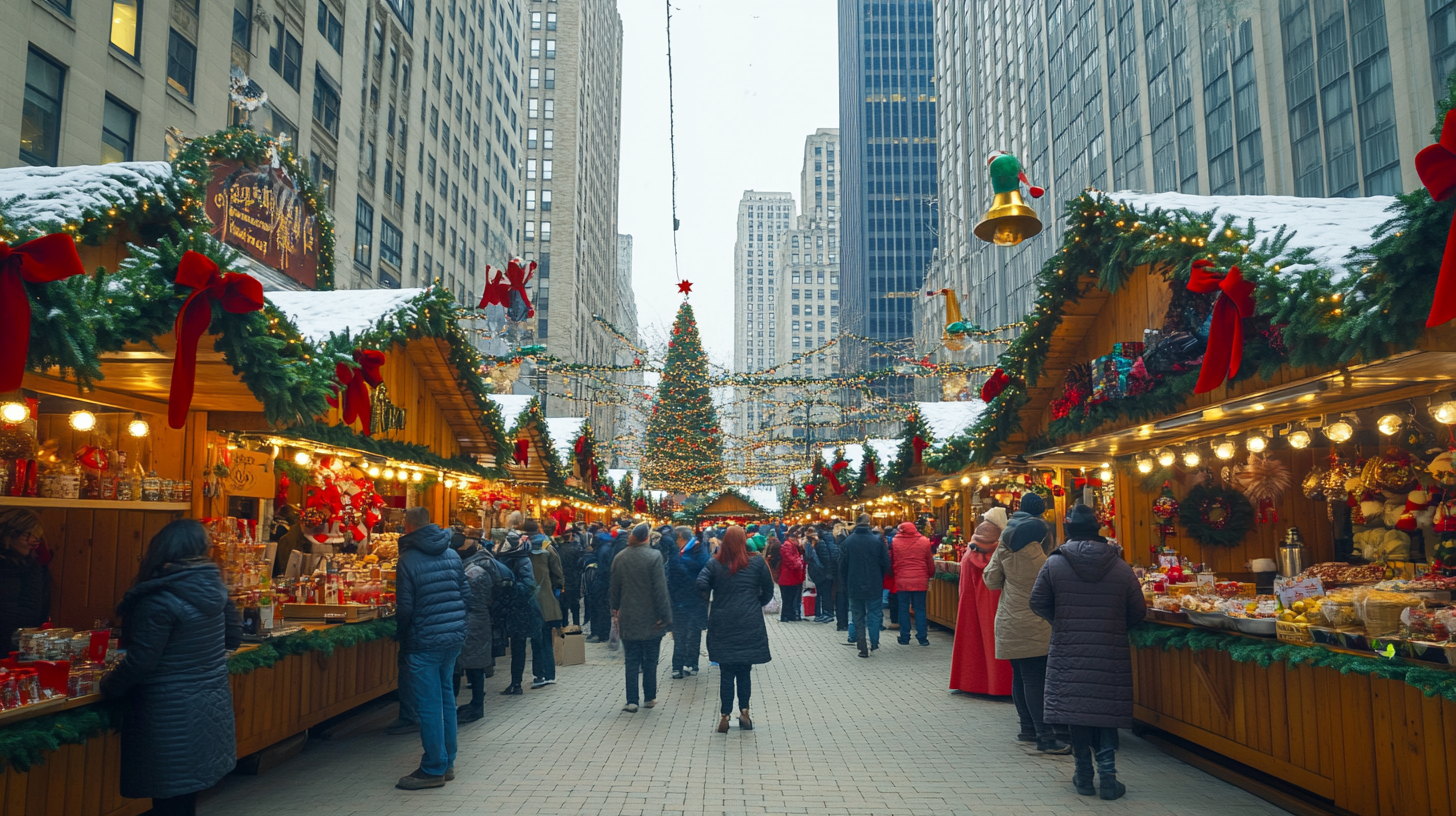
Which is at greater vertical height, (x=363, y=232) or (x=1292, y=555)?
(x=363, y=232)

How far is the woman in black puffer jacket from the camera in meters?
4.97

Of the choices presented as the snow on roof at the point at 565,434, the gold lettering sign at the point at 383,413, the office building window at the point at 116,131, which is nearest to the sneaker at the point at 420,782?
Answer: the gold lettering sign at the point at 383,413

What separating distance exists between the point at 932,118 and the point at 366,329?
132592mm

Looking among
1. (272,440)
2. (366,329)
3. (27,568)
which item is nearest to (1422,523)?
(366,329)

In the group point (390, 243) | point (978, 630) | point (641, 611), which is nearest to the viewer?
point (641, 611)

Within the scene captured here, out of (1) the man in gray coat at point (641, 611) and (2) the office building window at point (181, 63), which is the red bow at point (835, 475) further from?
(2) the office building window at point (181, 63)

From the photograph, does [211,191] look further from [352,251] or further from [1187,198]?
[352,251]

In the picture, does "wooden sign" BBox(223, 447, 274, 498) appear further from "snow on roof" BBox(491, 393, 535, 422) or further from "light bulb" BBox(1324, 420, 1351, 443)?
"light bulb" BBox(1324, 420, 1351, 443)

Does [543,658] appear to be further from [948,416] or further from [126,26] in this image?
[126,26]

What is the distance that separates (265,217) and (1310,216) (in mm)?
10046

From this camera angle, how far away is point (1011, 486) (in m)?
15.6

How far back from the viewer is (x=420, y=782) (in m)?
6.68

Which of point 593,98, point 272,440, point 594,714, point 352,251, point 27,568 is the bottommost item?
point 594,714

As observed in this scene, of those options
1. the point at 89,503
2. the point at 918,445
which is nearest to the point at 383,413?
the point at 89,503
